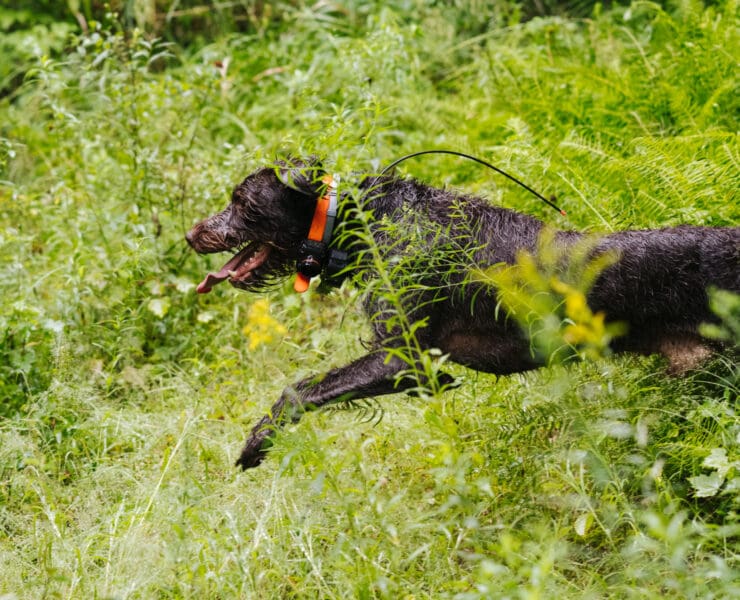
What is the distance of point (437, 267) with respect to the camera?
12.4 ft

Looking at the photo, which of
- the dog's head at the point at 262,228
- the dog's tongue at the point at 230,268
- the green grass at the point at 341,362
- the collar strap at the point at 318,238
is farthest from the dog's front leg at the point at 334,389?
the dog's tongue at the point at 230,268

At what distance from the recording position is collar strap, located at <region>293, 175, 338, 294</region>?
152 inches

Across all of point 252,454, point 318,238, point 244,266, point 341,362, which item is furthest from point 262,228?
point 341,362

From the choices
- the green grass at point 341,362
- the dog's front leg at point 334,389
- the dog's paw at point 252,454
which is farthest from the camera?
the dog's paw at point 252,454

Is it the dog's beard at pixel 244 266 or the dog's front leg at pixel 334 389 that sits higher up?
the dog's beard at pixel 244 266

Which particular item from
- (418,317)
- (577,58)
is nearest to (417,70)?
(577,58)

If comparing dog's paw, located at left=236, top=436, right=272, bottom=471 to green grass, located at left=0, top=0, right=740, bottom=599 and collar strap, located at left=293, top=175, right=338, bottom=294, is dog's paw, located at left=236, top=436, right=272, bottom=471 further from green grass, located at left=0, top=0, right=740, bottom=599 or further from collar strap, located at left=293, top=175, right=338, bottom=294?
collar strap, located at left=293, top=175, right=338, bottom=294

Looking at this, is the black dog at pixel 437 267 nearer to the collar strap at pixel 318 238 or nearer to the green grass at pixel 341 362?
the collar strap at pixel 318 238

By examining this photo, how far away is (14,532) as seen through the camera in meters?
3.95

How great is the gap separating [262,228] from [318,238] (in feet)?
1.22

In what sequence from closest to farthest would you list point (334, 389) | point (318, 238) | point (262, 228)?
1. point (334, 389)
2. point (318, 238)
3. point (262, 228)

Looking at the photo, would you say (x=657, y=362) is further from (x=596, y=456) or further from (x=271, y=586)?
(x=271, y=586)

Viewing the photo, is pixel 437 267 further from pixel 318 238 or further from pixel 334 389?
pixel 334 389

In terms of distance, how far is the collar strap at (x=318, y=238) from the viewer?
3850 millimetres
